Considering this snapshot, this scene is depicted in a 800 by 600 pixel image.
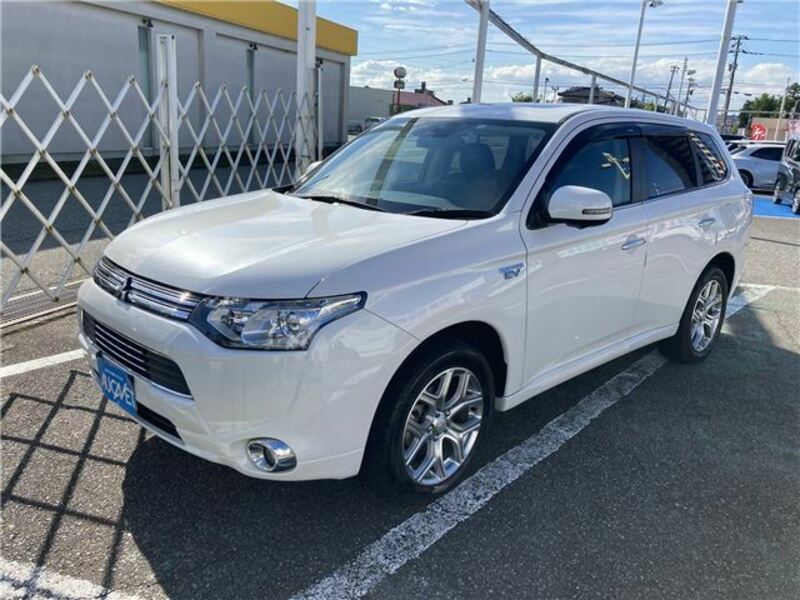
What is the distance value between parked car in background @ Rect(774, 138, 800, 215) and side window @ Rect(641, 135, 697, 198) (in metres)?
11.3

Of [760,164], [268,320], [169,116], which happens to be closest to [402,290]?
[268,320]

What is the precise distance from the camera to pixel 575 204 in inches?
114

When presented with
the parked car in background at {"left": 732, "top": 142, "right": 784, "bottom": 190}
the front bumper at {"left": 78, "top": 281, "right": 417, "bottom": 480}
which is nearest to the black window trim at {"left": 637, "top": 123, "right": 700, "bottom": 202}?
the front bumper at {"left": 78, "top": 281, "right": 417, "bottom": 480}

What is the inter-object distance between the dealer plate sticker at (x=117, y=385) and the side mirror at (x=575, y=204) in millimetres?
1968

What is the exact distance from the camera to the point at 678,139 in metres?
4.22

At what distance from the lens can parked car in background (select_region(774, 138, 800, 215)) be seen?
13.6 meters

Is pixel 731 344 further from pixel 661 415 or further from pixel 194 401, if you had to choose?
pixel 194 401

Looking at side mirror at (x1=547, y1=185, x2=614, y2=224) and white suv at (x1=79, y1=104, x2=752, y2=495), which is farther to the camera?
side mirror at (x1=547, y1=185, x2=614, y2=224)

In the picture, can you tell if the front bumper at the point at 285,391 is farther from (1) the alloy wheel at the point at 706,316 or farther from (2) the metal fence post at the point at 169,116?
(2) the metal fence post at the point at 169,116

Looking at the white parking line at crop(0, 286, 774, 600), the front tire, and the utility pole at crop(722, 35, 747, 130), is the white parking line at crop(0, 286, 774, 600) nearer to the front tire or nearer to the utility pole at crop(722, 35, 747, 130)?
the front tire

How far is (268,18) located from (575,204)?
16961 mm

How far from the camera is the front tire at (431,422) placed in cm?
252

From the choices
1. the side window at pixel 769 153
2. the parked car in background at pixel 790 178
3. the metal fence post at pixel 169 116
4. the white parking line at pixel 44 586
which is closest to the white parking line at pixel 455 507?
the white parking line at pixel 44 586

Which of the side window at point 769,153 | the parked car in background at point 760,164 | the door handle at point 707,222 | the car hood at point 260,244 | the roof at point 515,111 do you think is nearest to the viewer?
the car hood at point 260,244
